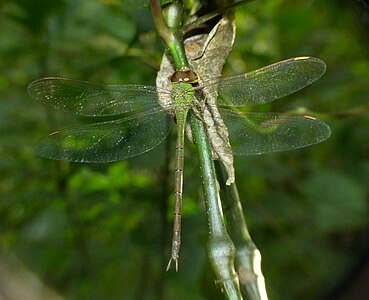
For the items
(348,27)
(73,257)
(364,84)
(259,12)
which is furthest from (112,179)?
(348,27)

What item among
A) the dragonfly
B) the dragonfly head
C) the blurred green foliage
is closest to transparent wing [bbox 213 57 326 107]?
the dragonfly

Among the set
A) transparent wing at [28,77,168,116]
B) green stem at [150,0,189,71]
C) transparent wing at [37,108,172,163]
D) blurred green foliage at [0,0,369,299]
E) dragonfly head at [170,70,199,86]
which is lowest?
blurred green foliage at [0,0,369,299]

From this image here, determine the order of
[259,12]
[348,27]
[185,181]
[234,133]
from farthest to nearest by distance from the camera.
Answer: [348,27] → [259,12] → [185,181] → [234,133]

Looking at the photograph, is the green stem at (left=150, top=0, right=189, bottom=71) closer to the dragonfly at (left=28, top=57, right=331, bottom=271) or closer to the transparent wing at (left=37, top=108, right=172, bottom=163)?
the dragonfly at (left=28, top=57, right=331, bottom=271)

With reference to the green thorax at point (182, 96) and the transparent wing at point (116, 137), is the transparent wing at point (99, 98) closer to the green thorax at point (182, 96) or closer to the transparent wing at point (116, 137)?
the transparent wing at point (116, 137)

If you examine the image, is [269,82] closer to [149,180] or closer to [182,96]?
[182,96]

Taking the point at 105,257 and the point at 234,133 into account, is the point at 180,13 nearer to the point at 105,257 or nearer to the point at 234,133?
the point at 234,133
